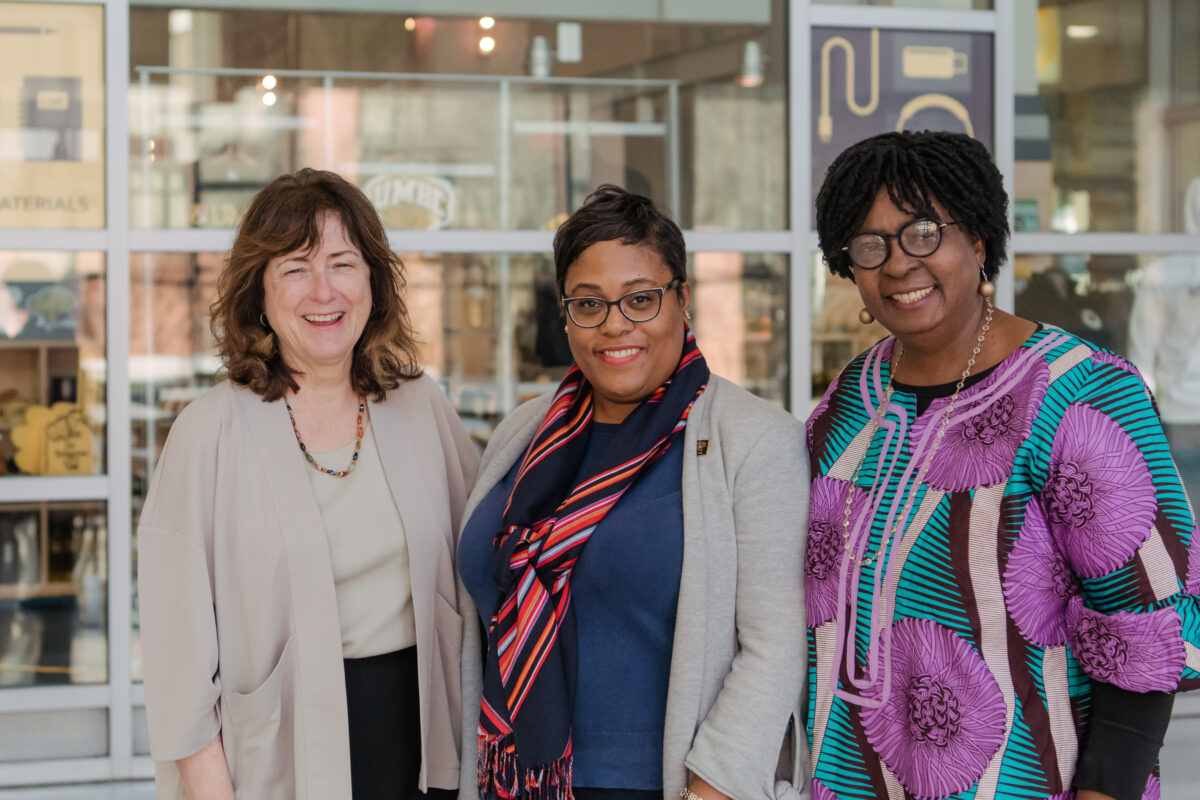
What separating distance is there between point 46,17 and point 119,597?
2403mm

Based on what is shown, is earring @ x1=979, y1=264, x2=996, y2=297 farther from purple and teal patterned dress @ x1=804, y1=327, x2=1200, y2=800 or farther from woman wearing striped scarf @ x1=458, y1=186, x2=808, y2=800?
woman wearing striped scarf @ x1=458, y1=186, x2=808, y2=800

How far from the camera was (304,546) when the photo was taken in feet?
7.00

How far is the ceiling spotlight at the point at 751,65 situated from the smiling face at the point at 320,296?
3.20 meters

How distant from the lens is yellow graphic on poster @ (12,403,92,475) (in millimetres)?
4488

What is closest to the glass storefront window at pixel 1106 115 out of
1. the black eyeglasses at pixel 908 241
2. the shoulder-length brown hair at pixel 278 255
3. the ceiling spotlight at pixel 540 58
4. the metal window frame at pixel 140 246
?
the metal window frame at pixel 140 246

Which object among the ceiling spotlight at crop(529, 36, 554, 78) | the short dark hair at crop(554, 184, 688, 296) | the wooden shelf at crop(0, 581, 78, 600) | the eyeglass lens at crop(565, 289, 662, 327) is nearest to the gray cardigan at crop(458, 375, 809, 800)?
the eyeglass lens at crop(565, 289, 662, 327)

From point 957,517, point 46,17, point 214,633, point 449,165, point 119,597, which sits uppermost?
point 46,17

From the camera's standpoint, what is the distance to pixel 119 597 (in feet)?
14.2

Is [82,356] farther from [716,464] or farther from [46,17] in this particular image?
[716,464]

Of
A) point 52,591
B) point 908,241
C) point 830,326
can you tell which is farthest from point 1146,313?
point 52,591

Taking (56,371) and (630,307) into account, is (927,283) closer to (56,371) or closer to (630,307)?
(630,307)

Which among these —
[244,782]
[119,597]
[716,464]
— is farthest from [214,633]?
[119,597]

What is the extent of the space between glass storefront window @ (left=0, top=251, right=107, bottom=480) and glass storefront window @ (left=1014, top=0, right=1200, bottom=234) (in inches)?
161

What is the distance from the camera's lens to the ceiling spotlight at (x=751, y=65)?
497cm
